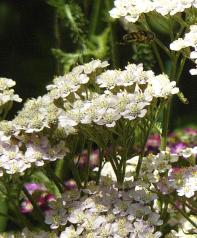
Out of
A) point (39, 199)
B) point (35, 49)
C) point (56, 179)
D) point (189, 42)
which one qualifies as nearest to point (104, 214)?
point (56, 179)

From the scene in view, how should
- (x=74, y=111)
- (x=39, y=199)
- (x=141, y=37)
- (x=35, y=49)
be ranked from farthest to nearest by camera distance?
(x=35, y=49) < (x=39, y=199) < (x=141, y=37) < (x=74, y=111)

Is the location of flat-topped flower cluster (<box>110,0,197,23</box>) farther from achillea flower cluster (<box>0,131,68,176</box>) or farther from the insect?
achillea flower cluster (<box>0,131,68,176</box>)

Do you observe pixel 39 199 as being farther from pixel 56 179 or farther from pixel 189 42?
pixel 189 42

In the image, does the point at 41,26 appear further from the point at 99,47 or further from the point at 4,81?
the point at 4,81

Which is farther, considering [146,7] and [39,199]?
[39,199]

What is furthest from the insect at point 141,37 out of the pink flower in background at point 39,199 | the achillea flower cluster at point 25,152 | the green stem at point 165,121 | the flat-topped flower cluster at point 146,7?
the pink flower in background at point 39,199

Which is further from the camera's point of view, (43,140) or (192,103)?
(192,103)

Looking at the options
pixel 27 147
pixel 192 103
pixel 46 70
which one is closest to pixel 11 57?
pixel 46 70

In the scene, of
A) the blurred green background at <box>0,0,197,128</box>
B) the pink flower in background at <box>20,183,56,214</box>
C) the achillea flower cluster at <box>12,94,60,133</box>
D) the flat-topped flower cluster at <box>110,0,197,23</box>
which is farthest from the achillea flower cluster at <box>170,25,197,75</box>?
the blurred green background at <box>0,0,197,128</box>

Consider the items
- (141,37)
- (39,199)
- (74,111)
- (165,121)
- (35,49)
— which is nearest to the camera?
(74,111)
